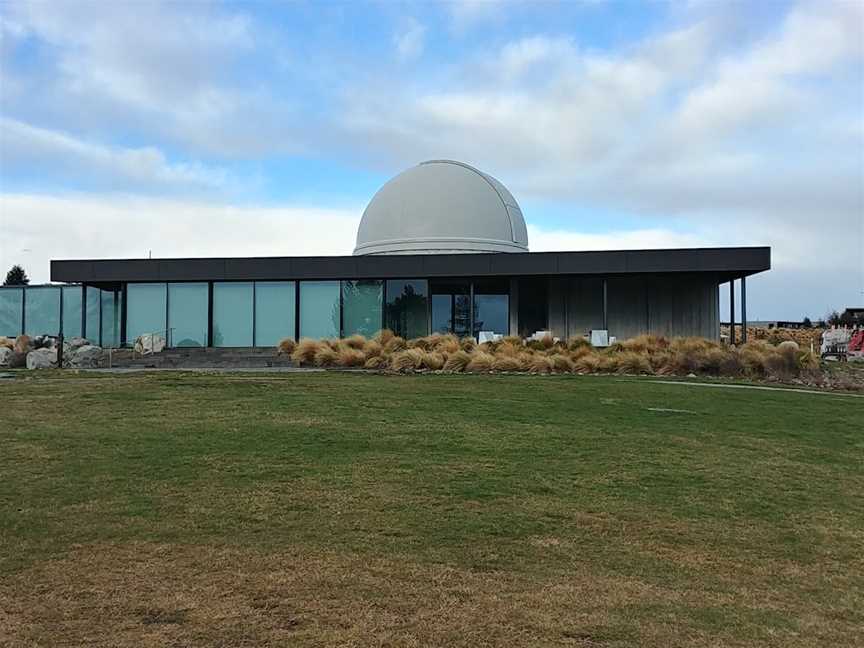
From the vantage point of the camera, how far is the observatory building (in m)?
27.2

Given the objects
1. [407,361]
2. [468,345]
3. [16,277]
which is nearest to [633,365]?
[468,345]

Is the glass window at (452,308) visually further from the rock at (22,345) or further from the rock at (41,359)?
the rock at (22,345)

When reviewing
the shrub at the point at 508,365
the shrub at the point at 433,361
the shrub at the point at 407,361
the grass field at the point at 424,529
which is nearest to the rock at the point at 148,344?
the shrub at the point at 407,361

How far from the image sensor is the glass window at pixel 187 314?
95.0 ft

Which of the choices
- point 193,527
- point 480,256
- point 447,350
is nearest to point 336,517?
point 193,527

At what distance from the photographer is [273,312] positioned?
1129 inches

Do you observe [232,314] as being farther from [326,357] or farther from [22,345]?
[326,357]

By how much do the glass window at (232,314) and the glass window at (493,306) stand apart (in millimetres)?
8126

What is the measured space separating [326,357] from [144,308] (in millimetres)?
11261

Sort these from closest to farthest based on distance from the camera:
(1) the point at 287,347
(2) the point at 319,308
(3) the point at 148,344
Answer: (1) the point at 287,347
(3) the point at 148,344
(2) the point at 319,308

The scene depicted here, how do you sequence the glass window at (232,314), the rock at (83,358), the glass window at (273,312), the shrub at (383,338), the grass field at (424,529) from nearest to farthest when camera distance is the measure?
1. the grass field at (424,529)
2. the shrub at (383,338)
3. the rock at (83,358)
4. the glass window at (273,312)
5. the glass window at (232,314)

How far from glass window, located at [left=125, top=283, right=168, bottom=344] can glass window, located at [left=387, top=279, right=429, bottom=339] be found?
820cm

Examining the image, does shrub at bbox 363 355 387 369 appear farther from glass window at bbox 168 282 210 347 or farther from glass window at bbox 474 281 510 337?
glass window at bbox 168 282 210 347

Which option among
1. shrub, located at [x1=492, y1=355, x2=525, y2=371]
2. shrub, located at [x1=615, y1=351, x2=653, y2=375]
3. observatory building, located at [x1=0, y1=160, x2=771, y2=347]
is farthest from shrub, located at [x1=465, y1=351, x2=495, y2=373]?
observatory building, located at [x1=0, y1=160, x2=771, y2=347]
